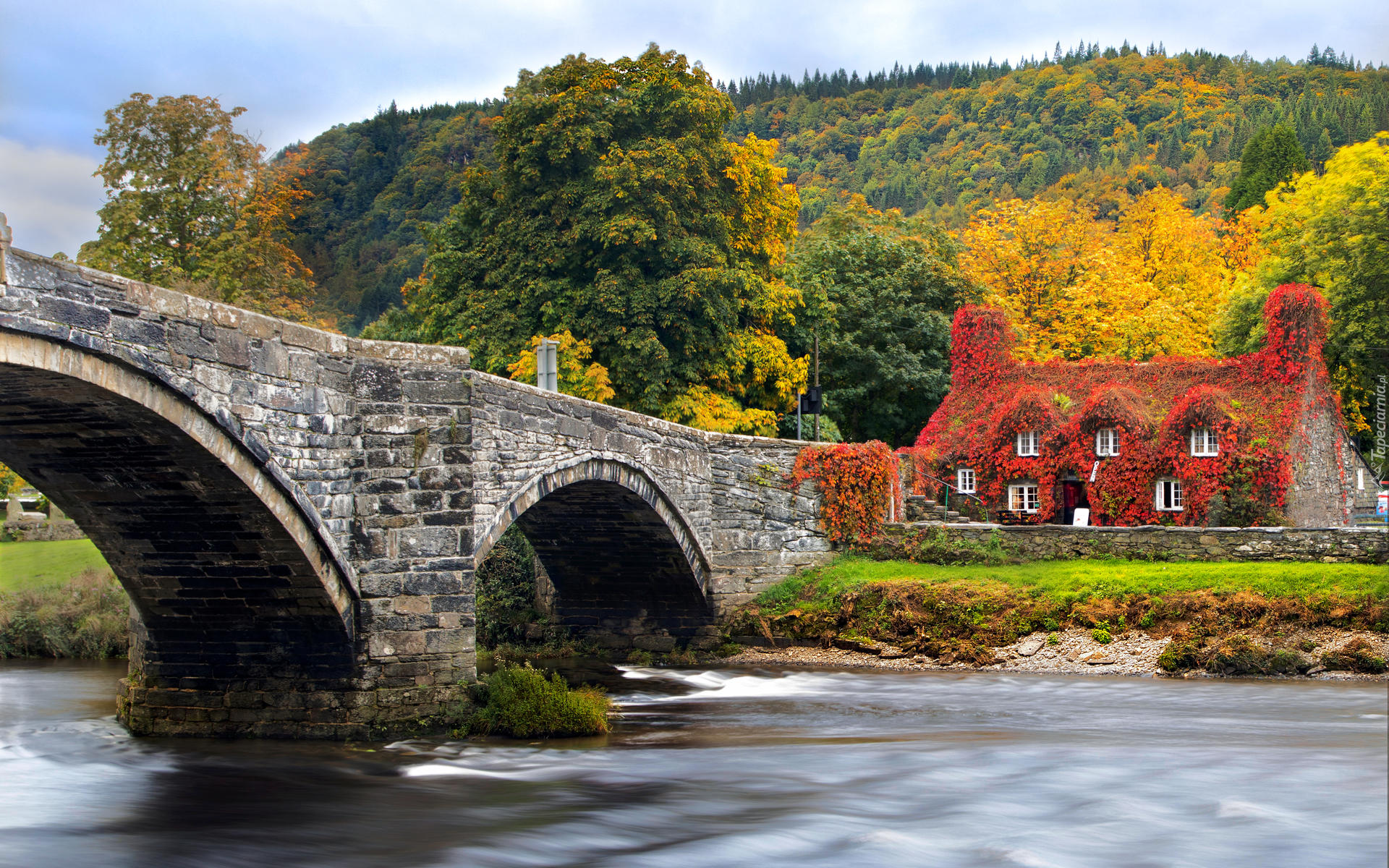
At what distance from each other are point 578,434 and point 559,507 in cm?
259

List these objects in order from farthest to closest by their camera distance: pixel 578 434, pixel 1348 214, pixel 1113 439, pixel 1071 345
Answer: pixel 1071 345, pixel 1348 214, pixel 1113 439, pixel 578 434

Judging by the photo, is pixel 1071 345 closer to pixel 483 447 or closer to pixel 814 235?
pixel 814 235

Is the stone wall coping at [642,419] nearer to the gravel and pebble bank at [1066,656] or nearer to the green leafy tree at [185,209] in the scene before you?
the gravel and pebble bank at [1066,656]

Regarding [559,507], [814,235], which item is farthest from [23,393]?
[814,235]

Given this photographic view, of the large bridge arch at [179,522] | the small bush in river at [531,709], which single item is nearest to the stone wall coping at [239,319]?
the large bridge arch at [179,522]

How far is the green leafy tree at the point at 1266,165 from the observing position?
146 feet

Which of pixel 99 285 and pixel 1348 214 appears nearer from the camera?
pixel 99 285

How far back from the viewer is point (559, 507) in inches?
704

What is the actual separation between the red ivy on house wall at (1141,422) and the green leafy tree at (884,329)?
286 centimetres

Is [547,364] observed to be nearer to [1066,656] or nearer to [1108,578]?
[1066,656]

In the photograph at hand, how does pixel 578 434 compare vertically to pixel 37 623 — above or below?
above

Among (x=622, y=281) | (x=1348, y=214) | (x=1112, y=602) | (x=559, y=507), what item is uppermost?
(x=1348, y=214)

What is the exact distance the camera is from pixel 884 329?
31.6 metres

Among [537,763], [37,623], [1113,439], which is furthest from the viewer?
[1113,439]
